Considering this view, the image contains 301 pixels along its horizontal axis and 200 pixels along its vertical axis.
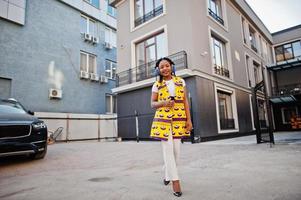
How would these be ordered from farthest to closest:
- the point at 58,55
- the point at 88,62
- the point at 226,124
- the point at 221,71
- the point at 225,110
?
the point at 88,62 → the point at 58,55 → the point at 221,71 → the point at 225,110 → the point at 226,124

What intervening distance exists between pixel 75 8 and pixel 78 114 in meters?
7.50

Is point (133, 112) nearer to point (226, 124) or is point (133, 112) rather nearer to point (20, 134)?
point (226, 124)

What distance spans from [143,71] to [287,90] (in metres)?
14.2

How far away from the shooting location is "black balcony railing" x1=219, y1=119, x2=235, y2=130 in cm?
1066

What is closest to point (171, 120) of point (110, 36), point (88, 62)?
point (88, 62)

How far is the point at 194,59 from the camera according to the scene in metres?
9.38

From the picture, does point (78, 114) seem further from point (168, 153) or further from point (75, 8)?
point (168, 153)

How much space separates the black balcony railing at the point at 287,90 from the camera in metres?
16.5

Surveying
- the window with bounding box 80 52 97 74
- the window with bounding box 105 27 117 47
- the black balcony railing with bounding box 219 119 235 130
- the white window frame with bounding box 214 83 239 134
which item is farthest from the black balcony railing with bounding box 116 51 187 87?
the window with bounding box 105 27 117 47

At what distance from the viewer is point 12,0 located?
10.9 metres

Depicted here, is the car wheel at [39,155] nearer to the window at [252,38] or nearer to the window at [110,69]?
the window at [110,69]

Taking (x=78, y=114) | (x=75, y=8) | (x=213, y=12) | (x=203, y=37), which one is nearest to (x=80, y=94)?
(x=78, y=114)

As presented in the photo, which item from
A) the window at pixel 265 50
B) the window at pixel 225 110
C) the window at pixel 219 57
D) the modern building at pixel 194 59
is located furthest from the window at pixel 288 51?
the window at pixel 225 110

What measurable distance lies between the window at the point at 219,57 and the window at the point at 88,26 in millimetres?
8968
